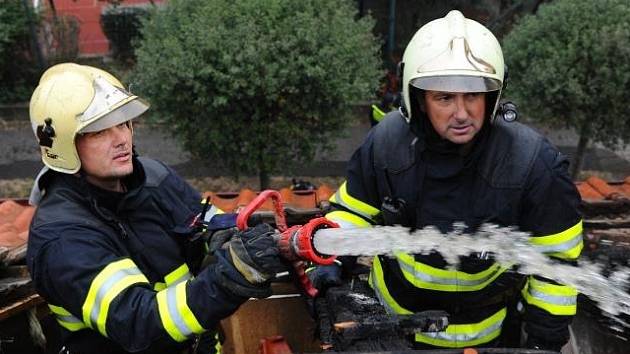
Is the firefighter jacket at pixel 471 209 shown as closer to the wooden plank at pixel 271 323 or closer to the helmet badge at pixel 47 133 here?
the wooden plank at pixel 271 323

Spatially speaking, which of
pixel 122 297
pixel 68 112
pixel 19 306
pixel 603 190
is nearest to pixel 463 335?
pixel 122 297

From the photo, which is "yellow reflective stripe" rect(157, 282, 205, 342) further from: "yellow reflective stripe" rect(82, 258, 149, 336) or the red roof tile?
the red roof tile

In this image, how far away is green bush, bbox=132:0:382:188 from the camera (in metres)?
5.16

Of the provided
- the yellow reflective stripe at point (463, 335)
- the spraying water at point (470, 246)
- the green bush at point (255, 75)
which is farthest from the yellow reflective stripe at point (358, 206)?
the green bush at point (255, 75)

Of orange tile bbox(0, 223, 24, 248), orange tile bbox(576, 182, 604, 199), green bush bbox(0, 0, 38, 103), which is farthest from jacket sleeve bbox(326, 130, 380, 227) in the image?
green bush bbox(0, 0, 38, 103)

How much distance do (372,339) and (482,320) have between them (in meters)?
0.61

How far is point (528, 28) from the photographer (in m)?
5.90

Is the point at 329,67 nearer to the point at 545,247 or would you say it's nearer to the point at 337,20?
the point at 337,20

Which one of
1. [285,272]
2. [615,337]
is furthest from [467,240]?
[615,337]

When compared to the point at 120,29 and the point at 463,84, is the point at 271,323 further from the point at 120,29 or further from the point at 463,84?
the point at 120,29

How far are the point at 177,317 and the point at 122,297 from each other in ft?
0.60

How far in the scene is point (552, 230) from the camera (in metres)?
2.33

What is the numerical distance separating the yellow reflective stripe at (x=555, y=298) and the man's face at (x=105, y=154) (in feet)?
5.33

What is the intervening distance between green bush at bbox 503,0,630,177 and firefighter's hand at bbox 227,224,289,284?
436 cm
